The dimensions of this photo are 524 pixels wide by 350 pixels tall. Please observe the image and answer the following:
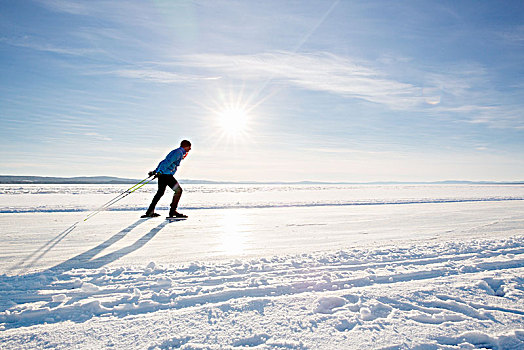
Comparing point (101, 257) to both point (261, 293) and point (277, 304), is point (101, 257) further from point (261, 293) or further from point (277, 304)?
point (277, 304)

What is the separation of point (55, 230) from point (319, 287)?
6110 millimetres

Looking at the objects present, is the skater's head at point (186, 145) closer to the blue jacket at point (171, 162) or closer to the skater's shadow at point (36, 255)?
the blue jacket at point (171, 162)

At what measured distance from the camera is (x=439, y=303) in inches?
108

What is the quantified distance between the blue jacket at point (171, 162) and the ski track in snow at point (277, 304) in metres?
4.30

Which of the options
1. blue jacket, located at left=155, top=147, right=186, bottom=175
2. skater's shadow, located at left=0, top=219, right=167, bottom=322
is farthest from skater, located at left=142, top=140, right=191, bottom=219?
skater's shadow, located at left=0, top=219, right=167, bottom=322

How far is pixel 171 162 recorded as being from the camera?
8.19m

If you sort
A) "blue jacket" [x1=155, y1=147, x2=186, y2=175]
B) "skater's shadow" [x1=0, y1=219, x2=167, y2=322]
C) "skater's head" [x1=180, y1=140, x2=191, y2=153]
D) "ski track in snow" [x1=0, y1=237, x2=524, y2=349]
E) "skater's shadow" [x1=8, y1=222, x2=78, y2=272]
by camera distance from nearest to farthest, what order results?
"ski track in snow" [x1=0, y1=237, x2=524, y2=349]
"skater's shadow" [x1=0, y1=219, x2=167, y2=322]
"skater's shadow" [x1=8, y1=222, x2=78, y2=272]
"blue jacket" [x1=155, y1=147, x2=186, y2=175]
"skater's head" [x1=180, y1=140, x2=191, y2=153]

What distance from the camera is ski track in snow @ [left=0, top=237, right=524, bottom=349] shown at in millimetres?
2131

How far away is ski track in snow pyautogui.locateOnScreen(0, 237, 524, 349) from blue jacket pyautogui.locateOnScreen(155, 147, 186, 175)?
4296 millimetres

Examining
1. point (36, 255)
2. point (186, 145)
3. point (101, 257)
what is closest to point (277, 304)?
point (101, 257)

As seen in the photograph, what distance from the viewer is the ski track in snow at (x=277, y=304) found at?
213 centimetres

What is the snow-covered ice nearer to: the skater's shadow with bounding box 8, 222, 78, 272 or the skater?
the skater's shadow with bounding box 8, 222, 78, 272

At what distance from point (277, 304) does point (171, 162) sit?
6290mm

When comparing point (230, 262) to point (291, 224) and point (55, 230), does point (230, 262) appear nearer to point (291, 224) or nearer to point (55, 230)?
point (291, 224)
